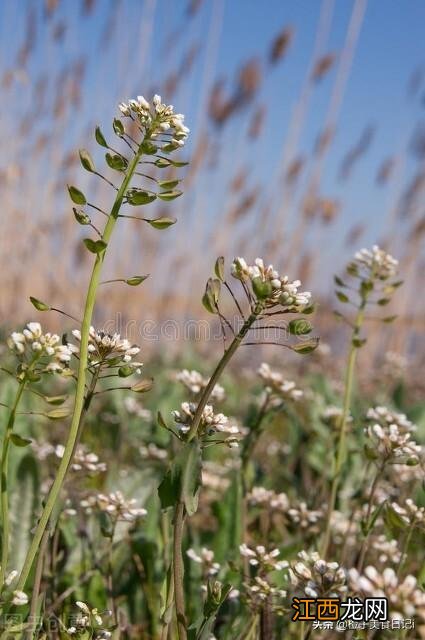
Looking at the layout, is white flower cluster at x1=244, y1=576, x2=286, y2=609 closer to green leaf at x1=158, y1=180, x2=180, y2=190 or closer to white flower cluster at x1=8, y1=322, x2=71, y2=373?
white flower cluster at x1=8, y1=322, x2=71, y2=373

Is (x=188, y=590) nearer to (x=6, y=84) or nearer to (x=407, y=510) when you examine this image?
(x=407, y=510)

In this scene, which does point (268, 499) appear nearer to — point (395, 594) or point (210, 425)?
point (210, 425)

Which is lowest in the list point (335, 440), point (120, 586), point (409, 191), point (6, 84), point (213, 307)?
point (120, 586)

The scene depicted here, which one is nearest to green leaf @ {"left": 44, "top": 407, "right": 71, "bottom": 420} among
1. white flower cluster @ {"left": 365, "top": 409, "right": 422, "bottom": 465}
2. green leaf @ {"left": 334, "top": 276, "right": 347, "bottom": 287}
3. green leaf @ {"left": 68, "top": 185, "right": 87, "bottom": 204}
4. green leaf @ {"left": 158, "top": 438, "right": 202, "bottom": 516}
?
green leaf @ {"left": 158, "top": 438, "right": 202, "bottom": 516}

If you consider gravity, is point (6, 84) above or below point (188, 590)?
above

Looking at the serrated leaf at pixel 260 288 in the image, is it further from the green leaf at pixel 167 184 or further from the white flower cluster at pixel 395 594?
the white flower cluster at pixel 395 594

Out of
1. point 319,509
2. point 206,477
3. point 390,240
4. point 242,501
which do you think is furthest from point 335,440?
point 390,240
